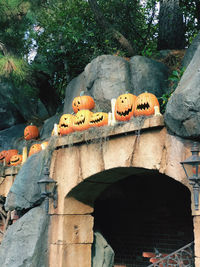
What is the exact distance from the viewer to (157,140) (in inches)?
183

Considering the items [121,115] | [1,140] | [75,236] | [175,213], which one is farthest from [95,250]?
[1,140]

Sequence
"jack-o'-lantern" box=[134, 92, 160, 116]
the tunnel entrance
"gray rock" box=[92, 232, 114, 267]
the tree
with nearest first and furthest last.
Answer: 1. "jack-o'-lantern" box=[134, 92, 160, 116]
2. "gray rock" box=[92, 232, 114, 267]
3. the tunnel entrance
4. the tree

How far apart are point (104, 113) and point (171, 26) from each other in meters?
4.24

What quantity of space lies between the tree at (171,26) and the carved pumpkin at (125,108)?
4.05m

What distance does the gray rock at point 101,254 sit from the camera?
19.9 ft

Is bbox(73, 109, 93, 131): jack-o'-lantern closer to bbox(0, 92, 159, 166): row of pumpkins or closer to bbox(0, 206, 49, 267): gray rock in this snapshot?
bbox(0, 92, 159, 166): row of pumpkins

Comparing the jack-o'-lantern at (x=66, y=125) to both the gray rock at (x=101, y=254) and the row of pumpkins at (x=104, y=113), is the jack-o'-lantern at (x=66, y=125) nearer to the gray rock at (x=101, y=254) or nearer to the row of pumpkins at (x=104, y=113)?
the row of pumpkins at (x=104, y=113)

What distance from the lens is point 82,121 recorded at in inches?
222

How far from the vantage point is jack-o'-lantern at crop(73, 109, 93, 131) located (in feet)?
18.3

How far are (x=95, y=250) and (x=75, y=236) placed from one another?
0.60m

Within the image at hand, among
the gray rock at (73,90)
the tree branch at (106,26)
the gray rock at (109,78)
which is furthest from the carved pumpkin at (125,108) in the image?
the tree branch at (106,26)

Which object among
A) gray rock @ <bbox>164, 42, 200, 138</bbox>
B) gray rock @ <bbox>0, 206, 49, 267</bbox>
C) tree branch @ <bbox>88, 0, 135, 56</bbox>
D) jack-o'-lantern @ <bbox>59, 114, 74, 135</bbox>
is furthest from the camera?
tree branch @ <bbox>88, 0, 135, 56</bbox>

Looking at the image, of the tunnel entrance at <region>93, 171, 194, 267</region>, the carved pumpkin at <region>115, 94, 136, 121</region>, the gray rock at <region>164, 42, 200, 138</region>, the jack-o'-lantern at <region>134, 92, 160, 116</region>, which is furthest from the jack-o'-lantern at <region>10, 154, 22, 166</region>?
the gray rock at <region>164, 42, 200, 138</region>

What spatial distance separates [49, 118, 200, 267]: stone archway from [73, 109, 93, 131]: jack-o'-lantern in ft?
0.72
